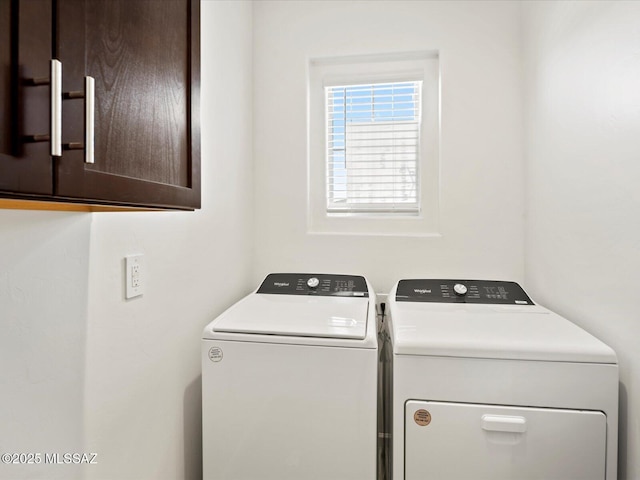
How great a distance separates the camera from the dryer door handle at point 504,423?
1.09 meters

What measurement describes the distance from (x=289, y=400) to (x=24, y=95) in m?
1.08

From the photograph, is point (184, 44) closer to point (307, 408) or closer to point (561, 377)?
point (307, 408)

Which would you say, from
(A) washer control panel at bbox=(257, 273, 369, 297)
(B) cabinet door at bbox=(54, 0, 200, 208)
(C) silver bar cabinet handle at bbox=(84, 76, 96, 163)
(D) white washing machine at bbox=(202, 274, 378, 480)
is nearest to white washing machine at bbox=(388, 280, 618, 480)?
(D) white washing machine at bbox=(202, 274, 378, 480)

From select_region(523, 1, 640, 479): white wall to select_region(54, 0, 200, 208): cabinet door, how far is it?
1.17 metres

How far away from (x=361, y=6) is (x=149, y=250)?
164 cm

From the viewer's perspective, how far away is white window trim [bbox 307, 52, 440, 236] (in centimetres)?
196

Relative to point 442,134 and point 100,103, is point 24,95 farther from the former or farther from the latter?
point 442,134

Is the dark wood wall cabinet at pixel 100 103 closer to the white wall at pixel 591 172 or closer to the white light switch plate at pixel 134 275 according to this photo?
the white light switch plate at pixel 134 275

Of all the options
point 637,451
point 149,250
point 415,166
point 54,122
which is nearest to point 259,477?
point 149,250

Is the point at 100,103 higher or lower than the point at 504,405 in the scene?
higher

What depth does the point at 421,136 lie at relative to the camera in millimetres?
1979

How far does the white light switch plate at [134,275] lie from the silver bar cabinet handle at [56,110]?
0.64 meters

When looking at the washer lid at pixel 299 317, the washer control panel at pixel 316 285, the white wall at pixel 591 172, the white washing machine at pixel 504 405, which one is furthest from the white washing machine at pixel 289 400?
the white wall at pixel 591 172

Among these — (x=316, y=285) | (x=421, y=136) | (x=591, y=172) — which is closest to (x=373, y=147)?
(x=421, y=136)
